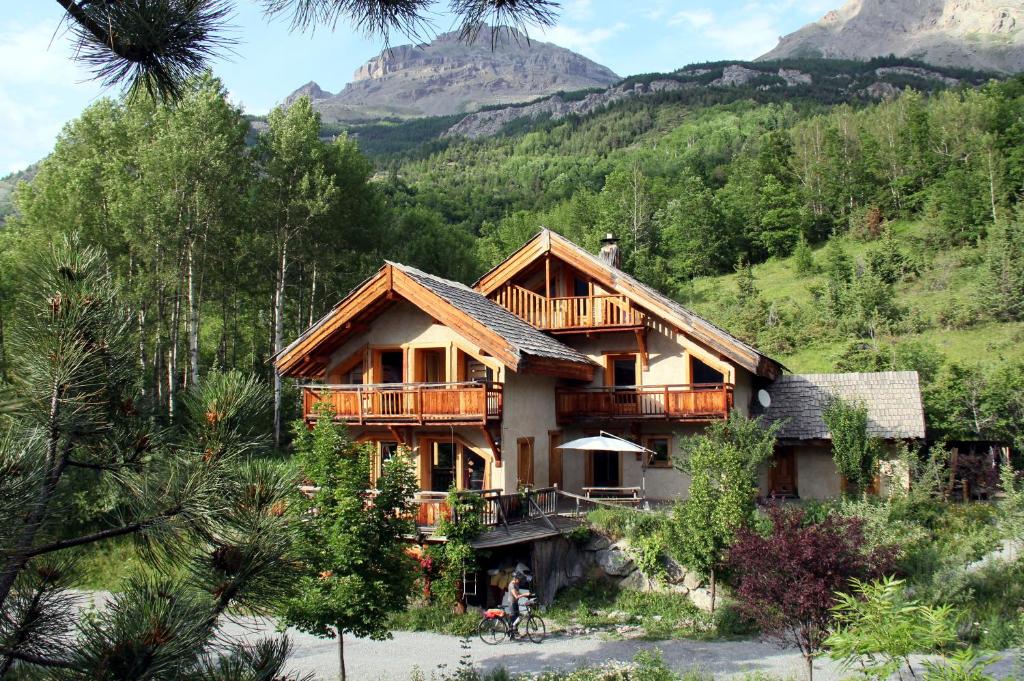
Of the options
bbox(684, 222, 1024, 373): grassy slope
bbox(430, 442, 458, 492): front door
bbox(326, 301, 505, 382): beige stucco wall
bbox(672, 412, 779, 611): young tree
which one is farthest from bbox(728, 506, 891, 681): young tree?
bbox(684, 222, 1024, 373): grassy slope

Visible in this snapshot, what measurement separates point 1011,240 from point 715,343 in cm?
3150

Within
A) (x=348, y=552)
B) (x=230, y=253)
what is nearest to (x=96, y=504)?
(x=348, y=552)

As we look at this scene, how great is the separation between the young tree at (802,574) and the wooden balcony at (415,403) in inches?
305

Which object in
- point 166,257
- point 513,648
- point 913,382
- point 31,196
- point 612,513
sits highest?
point 31,196

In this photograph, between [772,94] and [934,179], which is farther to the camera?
[772,94]

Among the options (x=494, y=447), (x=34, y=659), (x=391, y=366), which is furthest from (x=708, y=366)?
(x=34, y=659)

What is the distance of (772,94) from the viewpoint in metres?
147

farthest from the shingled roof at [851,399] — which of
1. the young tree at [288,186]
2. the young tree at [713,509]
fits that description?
the young tree at [288,186]

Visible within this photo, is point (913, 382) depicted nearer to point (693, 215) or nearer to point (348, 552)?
point (348, 552)

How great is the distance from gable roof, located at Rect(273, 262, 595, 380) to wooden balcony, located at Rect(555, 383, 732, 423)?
0.81 meters

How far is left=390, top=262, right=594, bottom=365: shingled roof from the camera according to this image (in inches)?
767

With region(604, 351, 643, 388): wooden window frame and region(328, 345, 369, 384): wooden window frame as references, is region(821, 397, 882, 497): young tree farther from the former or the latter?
region(328, 345, 369, 384): wooden window frame

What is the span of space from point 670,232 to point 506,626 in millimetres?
52179

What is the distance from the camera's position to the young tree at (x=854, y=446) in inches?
786
